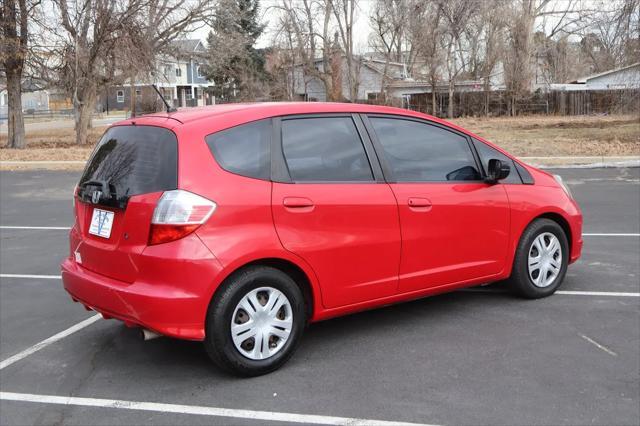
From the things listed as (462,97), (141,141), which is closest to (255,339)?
(141,141)

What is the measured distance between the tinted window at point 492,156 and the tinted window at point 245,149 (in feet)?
6.27

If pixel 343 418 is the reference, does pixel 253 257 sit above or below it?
above

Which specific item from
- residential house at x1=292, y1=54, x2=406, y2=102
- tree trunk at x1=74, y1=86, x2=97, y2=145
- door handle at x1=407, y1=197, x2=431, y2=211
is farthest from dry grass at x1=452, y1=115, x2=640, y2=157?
residential house at x1=292, y1=54, x2=406, y2=102

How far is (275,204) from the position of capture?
165 inches

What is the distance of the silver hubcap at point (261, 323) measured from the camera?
13.4 ft

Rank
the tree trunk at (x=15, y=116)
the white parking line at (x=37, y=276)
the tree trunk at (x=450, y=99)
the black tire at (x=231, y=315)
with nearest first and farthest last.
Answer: the black tire at (x=231, y=315) < the white parking line at (x=37, y=276) < the tree trunk at (x=15, y=116) < the tree trunk at (x=450, y=99)

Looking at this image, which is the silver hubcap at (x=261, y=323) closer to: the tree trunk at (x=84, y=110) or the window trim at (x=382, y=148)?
the window trim at (x=382, y=148)

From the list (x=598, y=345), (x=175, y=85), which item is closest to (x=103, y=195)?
(x=598, y=345)

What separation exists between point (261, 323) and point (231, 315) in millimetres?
225

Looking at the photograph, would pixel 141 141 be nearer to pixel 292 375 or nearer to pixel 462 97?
pixel 292 375

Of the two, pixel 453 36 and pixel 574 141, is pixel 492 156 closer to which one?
pixel 574 141

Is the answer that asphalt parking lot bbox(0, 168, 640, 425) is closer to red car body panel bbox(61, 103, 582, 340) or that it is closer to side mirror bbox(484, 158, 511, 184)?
red car body panel bbox(61, 103, 582, 340)

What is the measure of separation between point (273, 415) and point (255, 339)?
577 mm

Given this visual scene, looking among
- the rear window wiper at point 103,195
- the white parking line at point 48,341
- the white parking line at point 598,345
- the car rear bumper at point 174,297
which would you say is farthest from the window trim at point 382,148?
the white parking line at point 48,341
